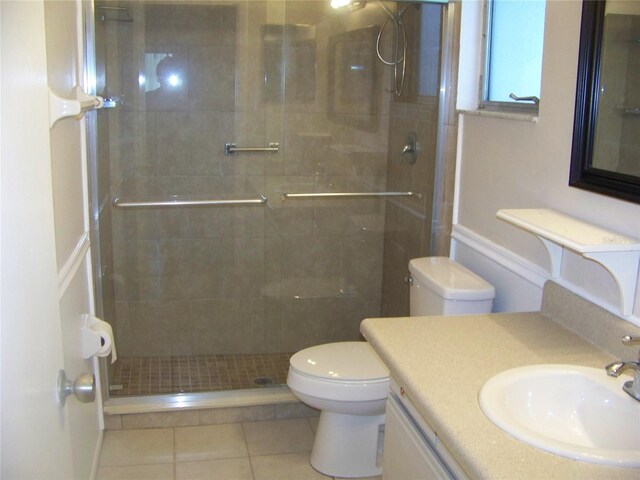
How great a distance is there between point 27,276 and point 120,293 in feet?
7.95

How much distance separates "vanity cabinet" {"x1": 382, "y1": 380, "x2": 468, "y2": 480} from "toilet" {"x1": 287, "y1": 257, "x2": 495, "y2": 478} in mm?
658

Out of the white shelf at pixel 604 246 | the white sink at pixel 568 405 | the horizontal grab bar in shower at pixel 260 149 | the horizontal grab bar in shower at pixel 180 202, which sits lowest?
the white sink at pixel 568 405

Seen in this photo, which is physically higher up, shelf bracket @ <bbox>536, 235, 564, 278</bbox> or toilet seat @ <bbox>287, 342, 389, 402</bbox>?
shelf bracket @ <bbox>536, 235, 564, 278</bbox>

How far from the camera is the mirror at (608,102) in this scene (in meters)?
1.77

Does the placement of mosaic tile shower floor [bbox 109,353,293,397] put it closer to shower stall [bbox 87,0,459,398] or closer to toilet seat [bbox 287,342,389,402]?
shower stall [bbox 87,0,459,398]

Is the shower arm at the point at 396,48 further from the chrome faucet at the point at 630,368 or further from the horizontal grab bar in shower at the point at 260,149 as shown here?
the chrome faucet at the point at 630,368

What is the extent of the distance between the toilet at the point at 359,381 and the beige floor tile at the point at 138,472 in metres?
0.58

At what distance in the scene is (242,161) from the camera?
131 inches

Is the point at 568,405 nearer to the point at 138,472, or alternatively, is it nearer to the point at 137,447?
the point at 138,472

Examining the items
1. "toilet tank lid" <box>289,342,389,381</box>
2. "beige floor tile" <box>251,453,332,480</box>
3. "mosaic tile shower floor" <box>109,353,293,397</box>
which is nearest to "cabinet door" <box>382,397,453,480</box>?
"toilet tank lid" <box>289,342,389,381</box>

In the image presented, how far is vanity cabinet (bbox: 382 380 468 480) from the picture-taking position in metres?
1.57

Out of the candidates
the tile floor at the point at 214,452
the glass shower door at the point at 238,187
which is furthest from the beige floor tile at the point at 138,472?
the glass shower door at the point at 238,187

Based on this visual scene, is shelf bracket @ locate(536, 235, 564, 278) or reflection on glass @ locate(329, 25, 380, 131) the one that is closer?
shelf bracket @ locate(536, 235, 564, 278)

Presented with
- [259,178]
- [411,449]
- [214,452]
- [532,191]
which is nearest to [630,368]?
[411,449]
